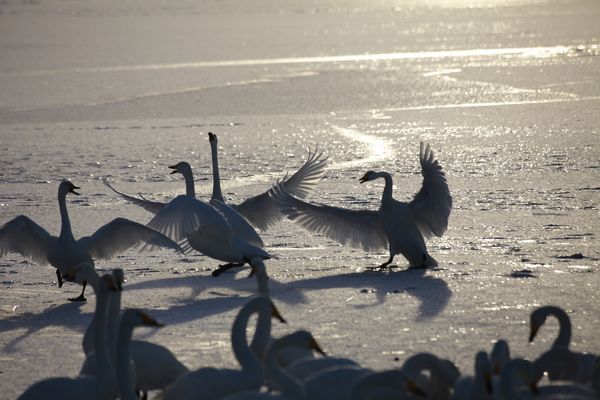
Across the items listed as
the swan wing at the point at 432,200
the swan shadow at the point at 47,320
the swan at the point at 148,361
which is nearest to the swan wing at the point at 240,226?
the swan wing at the point at 432,200

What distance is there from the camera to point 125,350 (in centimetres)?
433

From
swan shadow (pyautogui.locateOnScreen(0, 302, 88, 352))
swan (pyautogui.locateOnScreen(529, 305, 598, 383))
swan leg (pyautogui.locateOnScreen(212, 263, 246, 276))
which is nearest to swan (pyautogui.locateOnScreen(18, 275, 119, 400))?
swan shadow (pyautogui.locateOnScreen(0, 302, 88, 352))

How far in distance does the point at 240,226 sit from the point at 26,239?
1.52 meters

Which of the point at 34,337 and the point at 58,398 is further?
the point at 34,337

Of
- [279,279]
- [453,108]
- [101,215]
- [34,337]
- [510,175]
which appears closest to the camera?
[34,337]

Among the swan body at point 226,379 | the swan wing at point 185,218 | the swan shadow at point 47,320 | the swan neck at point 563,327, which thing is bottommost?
the swan shadow at point 47,320

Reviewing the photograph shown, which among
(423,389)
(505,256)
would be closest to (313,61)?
(505,256)

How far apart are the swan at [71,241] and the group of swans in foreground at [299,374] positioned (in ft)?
7.71

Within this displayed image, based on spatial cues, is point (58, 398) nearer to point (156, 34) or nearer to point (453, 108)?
point (453, 108)

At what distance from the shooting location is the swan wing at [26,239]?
23.7 ft

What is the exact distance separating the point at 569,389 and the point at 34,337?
10.6 ft

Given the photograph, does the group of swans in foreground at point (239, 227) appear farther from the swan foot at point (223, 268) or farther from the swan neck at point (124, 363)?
the swan neck at point (124, 363)

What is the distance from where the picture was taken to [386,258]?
27.6 ft

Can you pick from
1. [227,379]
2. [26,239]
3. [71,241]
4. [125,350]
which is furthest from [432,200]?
[125,350]
